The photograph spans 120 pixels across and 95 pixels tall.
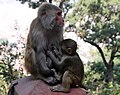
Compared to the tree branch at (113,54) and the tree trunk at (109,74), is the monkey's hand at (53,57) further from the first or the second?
the tree branch at (113,54)

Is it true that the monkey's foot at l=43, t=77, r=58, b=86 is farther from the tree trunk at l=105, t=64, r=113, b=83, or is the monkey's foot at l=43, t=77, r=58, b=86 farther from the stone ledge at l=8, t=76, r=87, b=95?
the tree trunk at l=105, t=64, r=113, b=83

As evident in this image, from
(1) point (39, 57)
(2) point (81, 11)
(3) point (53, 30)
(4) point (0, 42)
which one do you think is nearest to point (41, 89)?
(1) point (39, 57)

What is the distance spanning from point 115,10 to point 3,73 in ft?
33.0

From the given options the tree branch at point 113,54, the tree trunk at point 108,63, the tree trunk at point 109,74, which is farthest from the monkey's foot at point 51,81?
the tree branch at point 113,54

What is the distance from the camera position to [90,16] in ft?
55.8

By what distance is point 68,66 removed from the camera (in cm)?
338

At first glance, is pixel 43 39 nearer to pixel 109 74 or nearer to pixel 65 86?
pixel 65 86

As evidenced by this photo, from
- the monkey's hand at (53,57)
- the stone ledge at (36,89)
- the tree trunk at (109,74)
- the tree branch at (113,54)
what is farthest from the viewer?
the tree branch at (113,54)

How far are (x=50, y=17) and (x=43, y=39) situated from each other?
0.20 meters

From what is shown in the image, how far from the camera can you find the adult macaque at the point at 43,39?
11.2 ft

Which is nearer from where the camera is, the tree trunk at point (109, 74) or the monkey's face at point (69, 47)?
the monkey's face at point (69, 47)

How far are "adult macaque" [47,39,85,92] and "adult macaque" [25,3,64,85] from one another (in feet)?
0.30

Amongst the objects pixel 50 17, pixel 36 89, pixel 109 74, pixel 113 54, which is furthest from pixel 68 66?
pixel 113 54

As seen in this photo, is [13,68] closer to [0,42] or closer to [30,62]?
[0,42]
